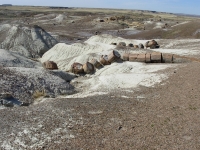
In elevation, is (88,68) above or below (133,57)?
below

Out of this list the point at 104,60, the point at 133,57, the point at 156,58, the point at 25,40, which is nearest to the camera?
the point at 156,58

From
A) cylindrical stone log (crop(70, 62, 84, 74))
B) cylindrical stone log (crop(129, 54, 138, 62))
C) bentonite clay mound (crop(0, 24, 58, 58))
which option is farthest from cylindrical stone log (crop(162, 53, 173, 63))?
bentonite clay mound (crop(0, 24, 58, 58))

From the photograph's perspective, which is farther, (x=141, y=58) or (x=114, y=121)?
(x=141, y=58)

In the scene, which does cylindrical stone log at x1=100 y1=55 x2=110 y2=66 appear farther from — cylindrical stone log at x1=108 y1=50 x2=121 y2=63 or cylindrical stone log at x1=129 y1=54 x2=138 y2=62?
cylindrical stone log at x1=129 y1=54 x2=138 y2=62

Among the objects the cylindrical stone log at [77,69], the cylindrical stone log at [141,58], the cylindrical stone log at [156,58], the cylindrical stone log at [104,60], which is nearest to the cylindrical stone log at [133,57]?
the cylindrical stone log at [141,58]

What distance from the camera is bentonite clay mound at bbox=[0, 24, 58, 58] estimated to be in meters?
36.2

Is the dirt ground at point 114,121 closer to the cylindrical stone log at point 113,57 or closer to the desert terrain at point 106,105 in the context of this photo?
the desert terrain at point 106,105

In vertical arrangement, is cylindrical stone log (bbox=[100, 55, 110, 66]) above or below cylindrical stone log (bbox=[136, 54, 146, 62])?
below

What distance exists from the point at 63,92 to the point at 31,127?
7.82 metres

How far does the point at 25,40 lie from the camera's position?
1449 inches

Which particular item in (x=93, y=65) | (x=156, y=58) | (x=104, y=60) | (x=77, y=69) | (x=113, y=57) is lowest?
(x=77, y=69)

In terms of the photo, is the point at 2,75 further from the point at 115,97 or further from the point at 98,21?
the point at 98,21

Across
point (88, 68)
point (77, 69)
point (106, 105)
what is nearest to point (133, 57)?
point (88, 68)

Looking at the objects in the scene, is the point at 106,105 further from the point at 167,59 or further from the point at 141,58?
the point at 167,59
